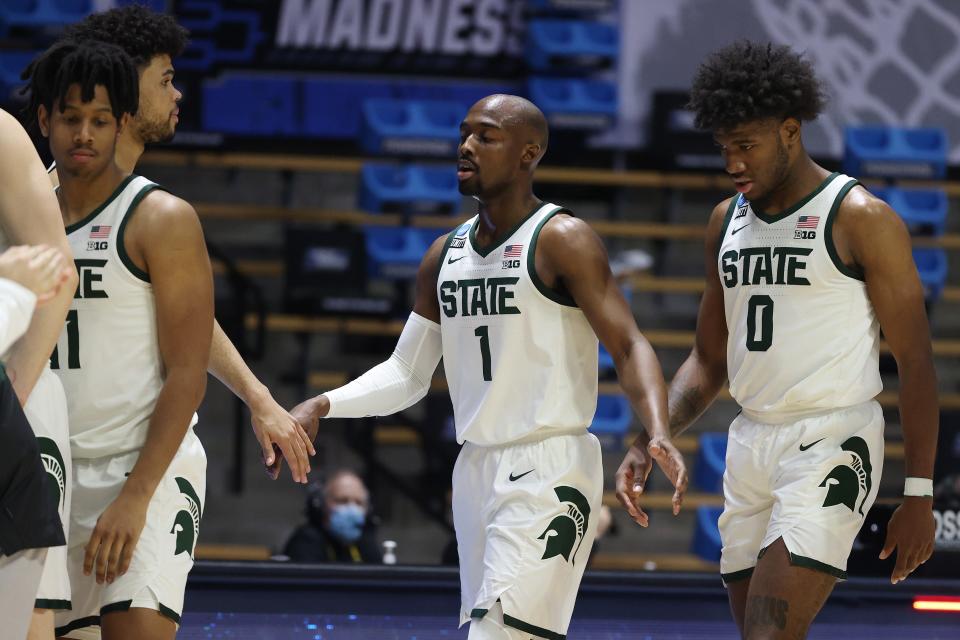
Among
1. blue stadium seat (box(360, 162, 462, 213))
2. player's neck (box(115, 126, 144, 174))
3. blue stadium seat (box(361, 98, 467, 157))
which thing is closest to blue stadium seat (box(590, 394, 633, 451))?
blue stadium seat (box(360, 162, 462, 213))

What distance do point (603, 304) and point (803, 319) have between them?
1.86ft

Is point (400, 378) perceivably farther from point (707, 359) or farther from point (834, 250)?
point (834, 250)

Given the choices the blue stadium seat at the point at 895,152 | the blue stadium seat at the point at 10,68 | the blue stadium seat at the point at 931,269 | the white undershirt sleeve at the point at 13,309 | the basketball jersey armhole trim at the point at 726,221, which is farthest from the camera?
the blue stadium seat at the point at 895,152

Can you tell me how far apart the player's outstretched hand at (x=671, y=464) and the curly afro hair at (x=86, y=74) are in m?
1.58

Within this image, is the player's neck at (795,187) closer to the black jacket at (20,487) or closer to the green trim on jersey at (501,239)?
the green trim on jersey at (501,239)

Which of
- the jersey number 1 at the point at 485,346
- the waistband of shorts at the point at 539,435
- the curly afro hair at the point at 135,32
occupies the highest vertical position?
the curly afro hair at the point at 135,32

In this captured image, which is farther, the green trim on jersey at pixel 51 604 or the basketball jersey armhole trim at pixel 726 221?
the basketball jersey armhole trim at pixel 726 221

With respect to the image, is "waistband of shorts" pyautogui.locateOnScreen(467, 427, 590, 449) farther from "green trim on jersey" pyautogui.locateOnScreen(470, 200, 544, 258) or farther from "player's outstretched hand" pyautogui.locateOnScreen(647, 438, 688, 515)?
"green trim on jersey" pyautogui.locateOnScreen(470, 200, 544, 258)

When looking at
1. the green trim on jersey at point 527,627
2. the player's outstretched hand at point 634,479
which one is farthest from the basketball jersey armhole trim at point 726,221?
the green trim on jersey at point 527,627

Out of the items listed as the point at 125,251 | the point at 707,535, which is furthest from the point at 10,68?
the point at 125,251

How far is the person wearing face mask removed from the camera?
7.20 meters

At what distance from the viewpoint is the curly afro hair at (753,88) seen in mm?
4082

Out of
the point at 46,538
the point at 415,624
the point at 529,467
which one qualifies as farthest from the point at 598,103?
the point at 46,538

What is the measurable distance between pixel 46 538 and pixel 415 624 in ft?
7.65
